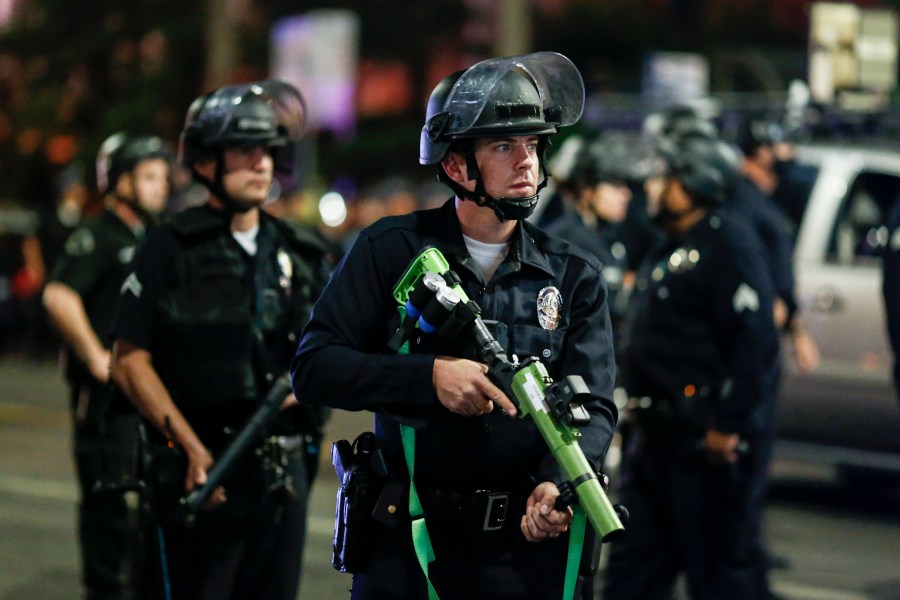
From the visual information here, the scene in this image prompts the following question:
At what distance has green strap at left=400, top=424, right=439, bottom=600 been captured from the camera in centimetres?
369

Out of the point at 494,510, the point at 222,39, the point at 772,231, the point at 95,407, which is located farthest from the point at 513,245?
the point at 222,39

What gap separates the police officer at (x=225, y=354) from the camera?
5008mm

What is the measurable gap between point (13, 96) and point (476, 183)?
108ft

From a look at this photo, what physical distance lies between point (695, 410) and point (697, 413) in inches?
0.6

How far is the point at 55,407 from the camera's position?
47.9 ft

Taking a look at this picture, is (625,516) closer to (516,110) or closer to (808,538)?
(516,110)

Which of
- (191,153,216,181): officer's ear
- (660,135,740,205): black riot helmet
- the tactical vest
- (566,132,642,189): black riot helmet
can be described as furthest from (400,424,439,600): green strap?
(566,132,642,189): black riot helmet

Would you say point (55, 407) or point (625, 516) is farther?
point (55, 407)

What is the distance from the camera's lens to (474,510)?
368 cm

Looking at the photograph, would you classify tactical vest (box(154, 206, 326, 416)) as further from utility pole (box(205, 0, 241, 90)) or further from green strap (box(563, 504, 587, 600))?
utility pole (box(205, 0, 241, 90))

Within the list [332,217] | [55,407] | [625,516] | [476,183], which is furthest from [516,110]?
[332,217]

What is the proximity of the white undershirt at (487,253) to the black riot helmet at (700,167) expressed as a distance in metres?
2.63

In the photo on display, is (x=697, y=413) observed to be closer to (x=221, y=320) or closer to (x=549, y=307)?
(x=221, y=320)

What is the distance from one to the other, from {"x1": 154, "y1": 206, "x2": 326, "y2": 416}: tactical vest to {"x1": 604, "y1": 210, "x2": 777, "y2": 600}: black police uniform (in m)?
1.57
